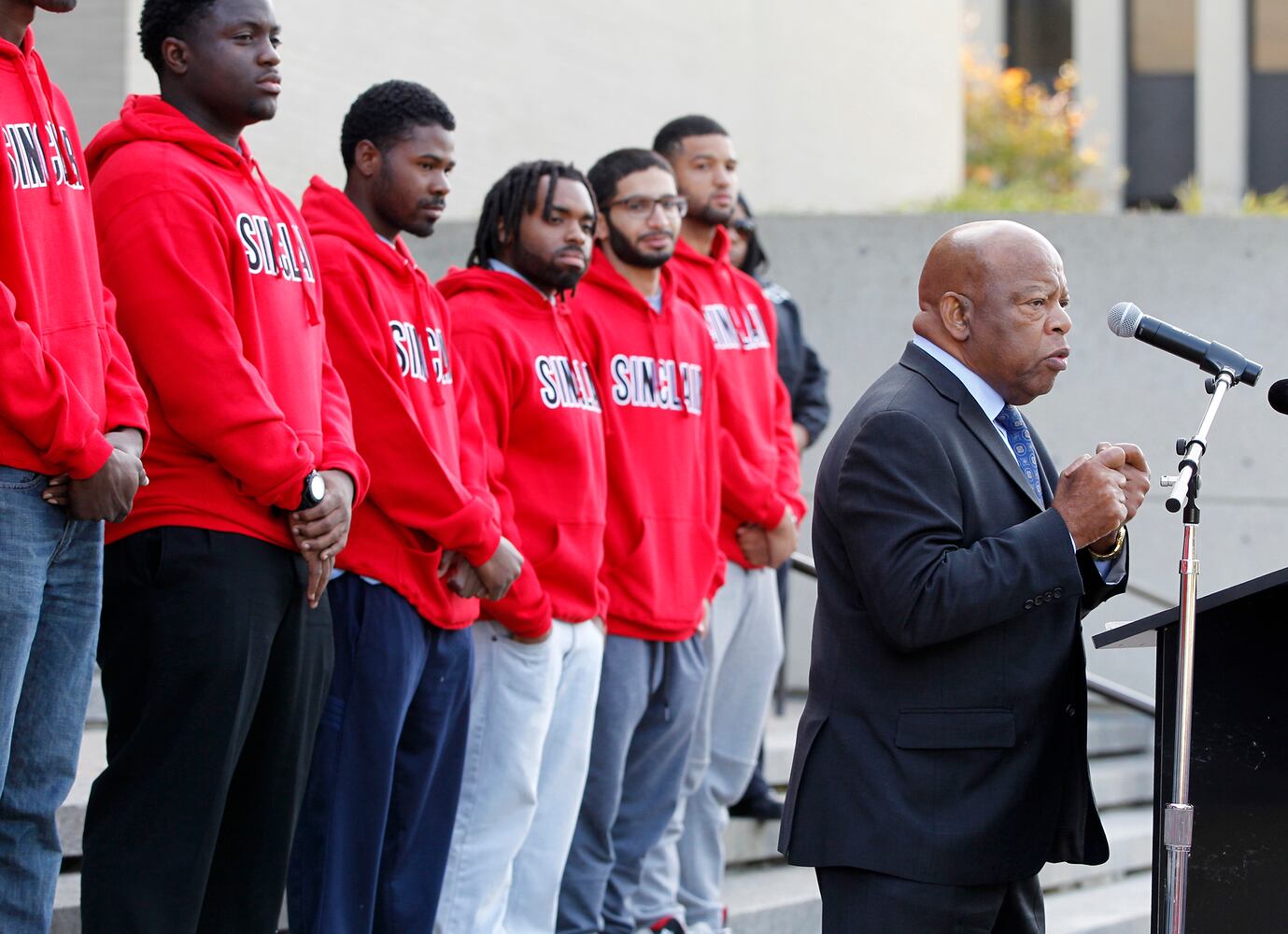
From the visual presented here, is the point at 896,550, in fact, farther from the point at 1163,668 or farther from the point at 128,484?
the point at 128,484

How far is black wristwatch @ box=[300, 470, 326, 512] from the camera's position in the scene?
12.1 ft

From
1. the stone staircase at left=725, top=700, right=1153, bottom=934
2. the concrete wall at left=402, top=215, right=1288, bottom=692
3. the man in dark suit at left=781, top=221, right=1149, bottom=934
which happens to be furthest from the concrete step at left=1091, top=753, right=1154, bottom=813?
the man in dark suit at left=781, top=221, right=1149, bottom=934

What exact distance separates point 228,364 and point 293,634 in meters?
0.59

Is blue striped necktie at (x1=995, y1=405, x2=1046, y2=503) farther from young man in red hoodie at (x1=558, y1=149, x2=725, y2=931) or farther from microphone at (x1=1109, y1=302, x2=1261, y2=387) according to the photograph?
young man in red hoodie at (x1=558, y1=149, x2=725, y2=931)

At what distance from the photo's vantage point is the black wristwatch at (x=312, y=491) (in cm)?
369

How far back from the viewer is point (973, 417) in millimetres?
3355

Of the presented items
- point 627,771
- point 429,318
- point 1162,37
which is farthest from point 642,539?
point 1162,37

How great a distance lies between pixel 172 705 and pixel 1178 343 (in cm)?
207

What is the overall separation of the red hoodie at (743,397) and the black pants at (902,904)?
236 cm

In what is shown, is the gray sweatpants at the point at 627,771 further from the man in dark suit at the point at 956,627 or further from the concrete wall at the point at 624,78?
the concrete wall at the point at 624,78

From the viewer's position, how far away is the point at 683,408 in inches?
209

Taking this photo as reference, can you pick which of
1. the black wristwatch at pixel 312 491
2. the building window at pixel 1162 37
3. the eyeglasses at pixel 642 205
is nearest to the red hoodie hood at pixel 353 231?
the black wristwatch at pixel 312 491

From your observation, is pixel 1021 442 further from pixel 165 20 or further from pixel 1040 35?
pixel 1040 35

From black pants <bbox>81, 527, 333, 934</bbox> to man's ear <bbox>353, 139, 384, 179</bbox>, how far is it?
4.27ft
